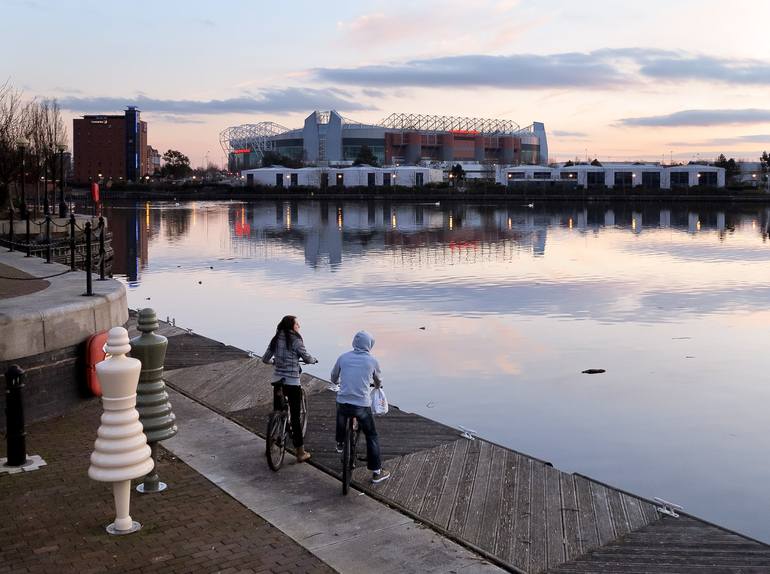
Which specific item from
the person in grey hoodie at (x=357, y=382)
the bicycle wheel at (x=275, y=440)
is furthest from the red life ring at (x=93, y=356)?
the person in grey hoodie at (x=357, y=382)

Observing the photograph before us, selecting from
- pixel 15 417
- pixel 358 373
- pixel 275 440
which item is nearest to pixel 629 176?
pixel 275 440

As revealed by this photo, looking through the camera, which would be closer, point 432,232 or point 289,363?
point 289,363

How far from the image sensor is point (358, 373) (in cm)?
920

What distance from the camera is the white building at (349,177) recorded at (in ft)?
506

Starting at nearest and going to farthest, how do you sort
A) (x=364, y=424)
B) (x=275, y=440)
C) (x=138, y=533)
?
(x=138, y=533)
(x=364, y=424)
(x=275, y=440)

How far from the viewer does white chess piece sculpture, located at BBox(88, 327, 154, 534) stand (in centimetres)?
751

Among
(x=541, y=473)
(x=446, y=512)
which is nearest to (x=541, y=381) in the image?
(x=541, y=473)

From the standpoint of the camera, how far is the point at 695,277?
110 feet

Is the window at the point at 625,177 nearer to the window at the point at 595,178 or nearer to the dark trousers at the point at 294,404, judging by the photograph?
the window at the point at 595,178

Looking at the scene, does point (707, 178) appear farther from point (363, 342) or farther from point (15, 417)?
point (15, 417)

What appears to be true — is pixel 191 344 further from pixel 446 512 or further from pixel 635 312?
pixel 635 312

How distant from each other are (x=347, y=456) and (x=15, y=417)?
3790 mm

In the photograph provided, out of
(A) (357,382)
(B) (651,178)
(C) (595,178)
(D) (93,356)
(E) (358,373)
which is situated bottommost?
(D) (93,356)

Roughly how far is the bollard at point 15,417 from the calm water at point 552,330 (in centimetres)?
684
